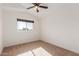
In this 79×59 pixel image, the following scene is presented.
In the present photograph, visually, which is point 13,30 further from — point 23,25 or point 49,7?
point 49,7

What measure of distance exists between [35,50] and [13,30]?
1.49 feet

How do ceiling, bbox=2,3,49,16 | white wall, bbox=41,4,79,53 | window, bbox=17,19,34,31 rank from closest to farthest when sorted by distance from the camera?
ceiling, bbox=2,3,49,16, window, bbox=17,19,34,31, white wall, bbox=41,4,79,53

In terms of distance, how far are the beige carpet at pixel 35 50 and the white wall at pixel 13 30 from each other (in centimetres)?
8

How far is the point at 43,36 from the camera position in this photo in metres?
1.23

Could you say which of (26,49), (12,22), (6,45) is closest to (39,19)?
(12,22)

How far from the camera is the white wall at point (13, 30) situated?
102 centimetres

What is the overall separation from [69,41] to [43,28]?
24.0 inches

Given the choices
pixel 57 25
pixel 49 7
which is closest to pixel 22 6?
pixel 49 7

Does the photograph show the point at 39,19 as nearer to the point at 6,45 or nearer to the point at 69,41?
the point at 6,45

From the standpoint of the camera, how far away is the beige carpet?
105cm

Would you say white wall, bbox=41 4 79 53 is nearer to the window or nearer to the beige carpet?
the beige carpet

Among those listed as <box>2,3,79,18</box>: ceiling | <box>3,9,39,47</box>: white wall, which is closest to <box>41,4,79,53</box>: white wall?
<box>2,3,79,18</box>: ceiling

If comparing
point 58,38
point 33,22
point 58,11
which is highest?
point 58,11

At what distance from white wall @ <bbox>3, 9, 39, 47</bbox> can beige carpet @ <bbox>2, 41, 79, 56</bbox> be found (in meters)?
0.08
